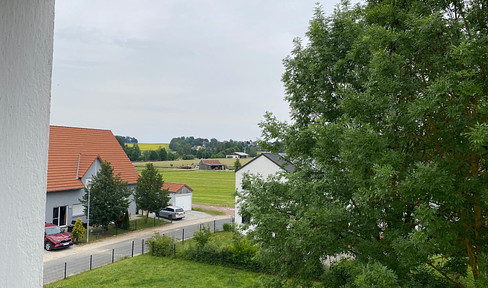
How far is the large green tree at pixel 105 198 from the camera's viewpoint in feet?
56.6

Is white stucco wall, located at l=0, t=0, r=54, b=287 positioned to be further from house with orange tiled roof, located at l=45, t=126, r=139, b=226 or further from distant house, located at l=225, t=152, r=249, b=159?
distant house, located at l=225, t=152, r=249, b=159

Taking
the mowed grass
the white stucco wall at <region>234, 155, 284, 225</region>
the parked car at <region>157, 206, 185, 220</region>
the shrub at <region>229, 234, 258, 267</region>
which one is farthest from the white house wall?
the shrub at <region>229, 234, 258, 267</region>

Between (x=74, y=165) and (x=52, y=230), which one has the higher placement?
(x=74, y=165)

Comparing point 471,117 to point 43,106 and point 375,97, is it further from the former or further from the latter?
point 43,106

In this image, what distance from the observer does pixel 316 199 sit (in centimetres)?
570

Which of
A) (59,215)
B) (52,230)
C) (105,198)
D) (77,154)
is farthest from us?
(77,154)

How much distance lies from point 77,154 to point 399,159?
21615mm

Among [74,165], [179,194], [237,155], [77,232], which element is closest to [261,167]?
[77,232]

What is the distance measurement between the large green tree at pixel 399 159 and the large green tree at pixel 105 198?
12.7 meters

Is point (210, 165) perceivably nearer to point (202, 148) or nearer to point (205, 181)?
point (202, 148)

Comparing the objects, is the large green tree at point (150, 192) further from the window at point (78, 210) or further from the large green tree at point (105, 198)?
the window at point (78, 210)

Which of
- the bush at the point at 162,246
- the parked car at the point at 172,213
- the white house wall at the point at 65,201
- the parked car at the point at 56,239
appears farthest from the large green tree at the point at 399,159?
the parked car at the point at 172,213

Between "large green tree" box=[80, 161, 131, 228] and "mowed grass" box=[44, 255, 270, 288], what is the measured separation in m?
4.52

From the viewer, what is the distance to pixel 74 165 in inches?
814
